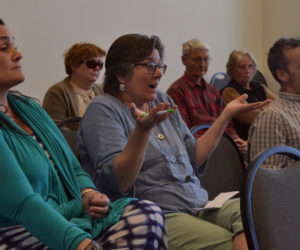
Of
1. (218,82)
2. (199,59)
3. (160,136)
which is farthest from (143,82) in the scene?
(218,82)

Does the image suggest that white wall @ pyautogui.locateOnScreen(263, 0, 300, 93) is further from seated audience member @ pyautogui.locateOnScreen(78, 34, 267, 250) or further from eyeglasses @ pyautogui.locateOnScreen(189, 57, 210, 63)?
seated audience member @ pyautogui.locateOnScreen(78, 34, 267, 250)

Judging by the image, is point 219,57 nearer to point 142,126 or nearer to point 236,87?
point 236,87

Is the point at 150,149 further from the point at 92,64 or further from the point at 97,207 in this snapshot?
the point at 92,64

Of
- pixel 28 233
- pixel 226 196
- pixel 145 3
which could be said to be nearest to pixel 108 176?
pixel 28 233

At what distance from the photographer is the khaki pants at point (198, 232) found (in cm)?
149

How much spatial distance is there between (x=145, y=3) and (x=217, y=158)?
2.97m

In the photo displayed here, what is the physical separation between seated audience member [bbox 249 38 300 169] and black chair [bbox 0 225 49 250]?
0.97m

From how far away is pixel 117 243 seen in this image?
123cm

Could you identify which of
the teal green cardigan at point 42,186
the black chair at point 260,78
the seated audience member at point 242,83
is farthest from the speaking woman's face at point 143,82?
the black chair at point 260,78

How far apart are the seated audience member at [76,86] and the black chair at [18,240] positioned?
2.01 meters

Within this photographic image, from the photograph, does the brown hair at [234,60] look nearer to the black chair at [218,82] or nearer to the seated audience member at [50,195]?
the black chair at [218,82]

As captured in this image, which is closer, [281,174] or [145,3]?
[281,174]

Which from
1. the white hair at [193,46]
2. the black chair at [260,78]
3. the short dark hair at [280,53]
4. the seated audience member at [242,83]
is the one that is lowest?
the black chair at [260,78]

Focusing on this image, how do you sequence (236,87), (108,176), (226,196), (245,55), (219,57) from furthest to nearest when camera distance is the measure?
(219,57) → (245,55) → (236,87) → (226,196) → (108,176)
